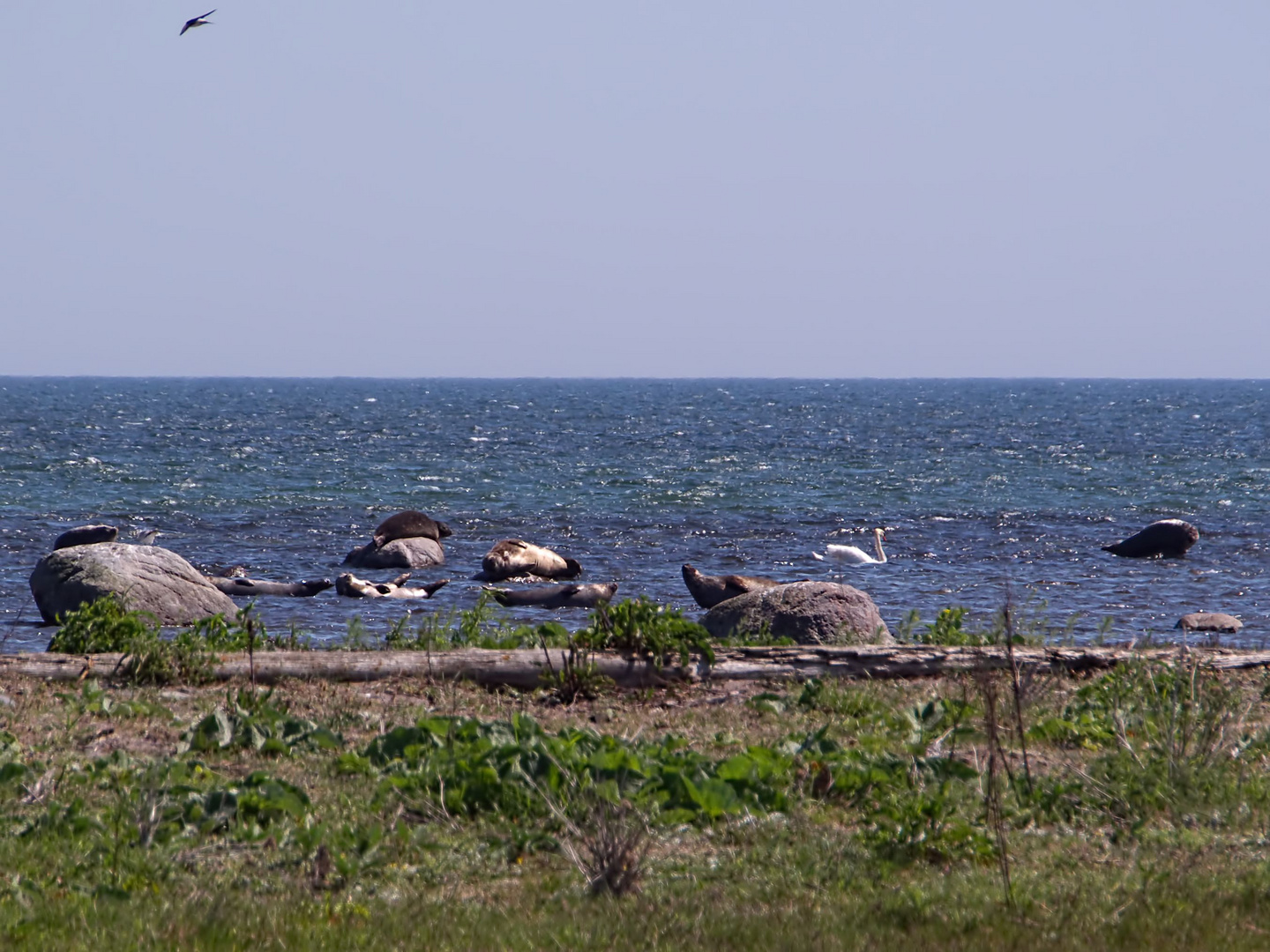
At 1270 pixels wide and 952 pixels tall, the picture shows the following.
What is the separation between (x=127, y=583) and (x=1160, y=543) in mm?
16610

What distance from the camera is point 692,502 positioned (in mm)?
28875

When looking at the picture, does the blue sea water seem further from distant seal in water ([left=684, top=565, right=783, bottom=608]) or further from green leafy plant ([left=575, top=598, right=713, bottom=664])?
green leafy plant ([left=575, top=598, right=713, bottom=664])

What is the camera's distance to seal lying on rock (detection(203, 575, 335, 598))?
55.0 ft

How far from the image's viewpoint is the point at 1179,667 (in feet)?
21.6

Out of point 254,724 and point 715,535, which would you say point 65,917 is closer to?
point 254,724

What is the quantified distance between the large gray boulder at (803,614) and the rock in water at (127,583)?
5.76 metres

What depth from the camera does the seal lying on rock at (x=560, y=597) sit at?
16.1 m

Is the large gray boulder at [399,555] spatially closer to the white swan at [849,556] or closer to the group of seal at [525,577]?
the group of seal at [525,577]

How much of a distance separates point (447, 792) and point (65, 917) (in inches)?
63.5

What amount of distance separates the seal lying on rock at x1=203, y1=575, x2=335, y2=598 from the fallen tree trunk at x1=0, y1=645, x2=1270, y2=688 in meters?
8.95

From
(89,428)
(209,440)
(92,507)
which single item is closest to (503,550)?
(92,507)

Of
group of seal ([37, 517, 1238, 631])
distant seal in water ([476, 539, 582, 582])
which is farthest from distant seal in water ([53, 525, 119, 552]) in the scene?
distant seal in water ([476, 539, 582, 582])

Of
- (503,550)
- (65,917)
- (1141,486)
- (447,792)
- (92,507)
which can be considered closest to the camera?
(65,917)

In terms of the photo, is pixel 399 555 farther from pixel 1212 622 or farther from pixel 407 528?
pixel 1212 622
